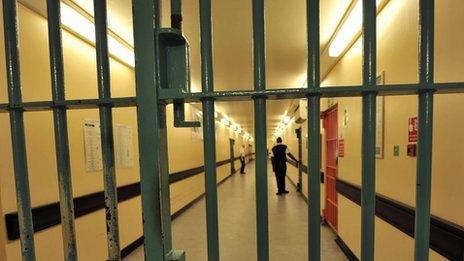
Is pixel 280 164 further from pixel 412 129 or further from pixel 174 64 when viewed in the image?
pixel 174 64

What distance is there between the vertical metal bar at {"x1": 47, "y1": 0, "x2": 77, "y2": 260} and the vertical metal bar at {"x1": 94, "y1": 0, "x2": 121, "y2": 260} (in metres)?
0.16

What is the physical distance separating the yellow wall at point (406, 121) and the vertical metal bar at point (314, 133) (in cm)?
125

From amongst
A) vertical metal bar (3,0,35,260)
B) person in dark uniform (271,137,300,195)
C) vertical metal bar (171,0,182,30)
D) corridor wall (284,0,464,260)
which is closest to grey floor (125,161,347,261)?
corridor wall (284,0,464,260)

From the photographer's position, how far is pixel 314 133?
88cm

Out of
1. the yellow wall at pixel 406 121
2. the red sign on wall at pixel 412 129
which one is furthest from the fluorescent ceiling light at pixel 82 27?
the red sign on wall at pixel 412 129

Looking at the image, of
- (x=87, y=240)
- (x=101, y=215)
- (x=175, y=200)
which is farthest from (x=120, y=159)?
(x=175, y=200)

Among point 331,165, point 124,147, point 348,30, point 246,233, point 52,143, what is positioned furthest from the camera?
point 331,165

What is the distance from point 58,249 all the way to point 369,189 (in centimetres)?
288

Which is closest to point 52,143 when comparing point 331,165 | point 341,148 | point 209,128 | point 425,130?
point 209,128

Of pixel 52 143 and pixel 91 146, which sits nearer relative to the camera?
pixel 52 143

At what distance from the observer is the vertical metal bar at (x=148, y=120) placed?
85 cm

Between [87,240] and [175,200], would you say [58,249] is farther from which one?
[175,200]

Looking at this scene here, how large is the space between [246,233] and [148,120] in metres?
3.95

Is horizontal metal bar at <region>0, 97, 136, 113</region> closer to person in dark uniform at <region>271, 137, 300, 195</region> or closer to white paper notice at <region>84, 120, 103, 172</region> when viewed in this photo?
white paper notice at <region>84, 120, 103, 172</region>
